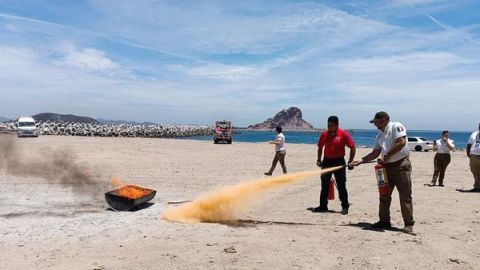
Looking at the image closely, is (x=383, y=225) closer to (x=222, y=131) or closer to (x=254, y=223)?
(x=254, y=223)

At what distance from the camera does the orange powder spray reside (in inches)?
382

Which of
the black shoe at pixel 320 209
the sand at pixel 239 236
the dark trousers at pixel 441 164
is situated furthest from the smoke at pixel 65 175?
the dark trousers at pixel 441 164

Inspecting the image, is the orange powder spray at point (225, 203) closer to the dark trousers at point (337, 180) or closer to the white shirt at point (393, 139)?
the dark trousers at point (337, 180)

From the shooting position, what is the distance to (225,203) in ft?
32.1

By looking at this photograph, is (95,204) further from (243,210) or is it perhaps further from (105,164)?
(105,164)

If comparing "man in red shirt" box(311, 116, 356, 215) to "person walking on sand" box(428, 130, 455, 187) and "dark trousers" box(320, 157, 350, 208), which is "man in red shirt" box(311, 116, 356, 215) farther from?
"person walking on sand" box(428, 130, 455, 187)

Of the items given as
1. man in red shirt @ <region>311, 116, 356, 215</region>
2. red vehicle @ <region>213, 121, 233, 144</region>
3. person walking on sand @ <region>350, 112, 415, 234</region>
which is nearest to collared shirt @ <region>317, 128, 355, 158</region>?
man in red shirt @ <region>311, 116, 356, 215</region>

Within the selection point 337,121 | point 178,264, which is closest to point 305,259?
point 178,264

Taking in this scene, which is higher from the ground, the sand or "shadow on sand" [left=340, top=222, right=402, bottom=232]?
"shadow on sand" [left=340, top=222, right=402, bottom=232]

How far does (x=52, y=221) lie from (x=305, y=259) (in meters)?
5.32

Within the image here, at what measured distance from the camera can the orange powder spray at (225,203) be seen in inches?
382

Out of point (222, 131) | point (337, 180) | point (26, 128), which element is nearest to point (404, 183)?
point (337, 180)

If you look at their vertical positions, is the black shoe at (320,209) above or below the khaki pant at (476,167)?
below

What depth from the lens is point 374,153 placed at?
9242 mm
